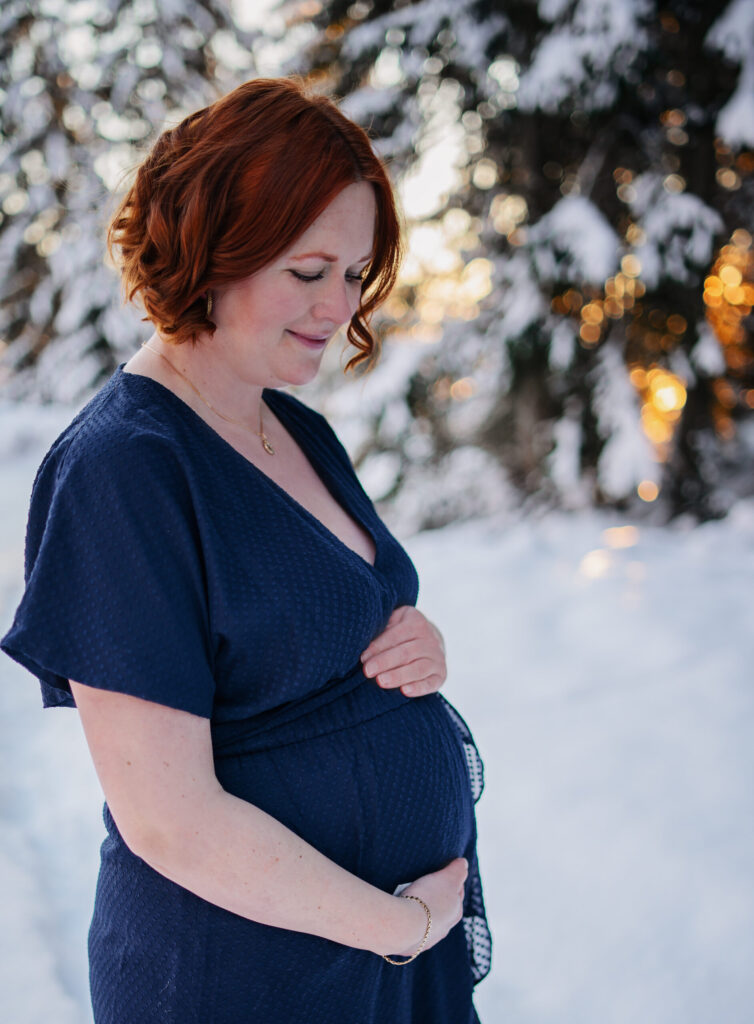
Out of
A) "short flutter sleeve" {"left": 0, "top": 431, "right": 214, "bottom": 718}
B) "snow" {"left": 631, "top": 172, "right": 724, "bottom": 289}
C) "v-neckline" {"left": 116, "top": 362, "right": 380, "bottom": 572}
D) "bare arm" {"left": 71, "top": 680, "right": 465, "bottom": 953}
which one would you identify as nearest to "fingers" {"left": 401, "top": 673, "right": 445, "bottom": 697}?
"v-neckline" {"left": 116, "top": 362, "right": 380, "bottom": 572}

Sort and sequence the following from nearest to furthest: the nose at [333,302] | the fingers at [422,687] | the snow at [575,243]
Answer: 1. the nose at [333,302]
2. the fingers at [422,687]
3. the snow at [575,243]

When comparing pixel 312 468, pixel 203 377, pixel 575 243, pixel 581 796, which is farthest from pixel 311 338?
pixel 575 243

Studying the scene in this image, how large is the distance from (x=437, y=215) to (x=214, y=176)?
457 centimetres

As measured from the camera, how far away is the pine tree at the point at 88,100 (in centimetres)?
838

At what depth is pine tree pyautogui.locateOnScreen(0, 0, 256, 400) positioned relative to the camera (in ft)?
27.5

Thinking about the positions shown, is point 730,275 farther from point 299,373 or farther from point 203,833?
point 203,833

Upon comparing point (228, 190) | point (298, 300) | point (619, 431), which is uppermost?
point (228, 190)

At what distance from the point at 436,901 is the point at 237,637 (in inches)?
19.0

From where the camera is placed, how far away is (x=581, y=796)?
8.16ft

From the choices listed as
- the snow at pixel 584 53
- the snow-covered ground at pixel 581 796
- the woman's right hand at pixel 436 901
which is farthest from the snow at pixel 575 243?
the woman's right hand at pixel 436 901

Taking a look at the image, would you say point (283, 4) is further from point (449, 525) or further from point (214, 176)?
point (214, 176)

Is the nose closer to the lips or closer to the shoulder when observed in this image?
the lips

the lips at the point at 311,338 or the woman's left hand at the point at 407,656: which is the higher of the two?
the lips at the point at 311,338

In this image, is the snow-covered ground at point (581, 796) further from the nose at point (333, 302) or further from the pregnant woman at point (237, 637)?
the nose at point (333, 302)
